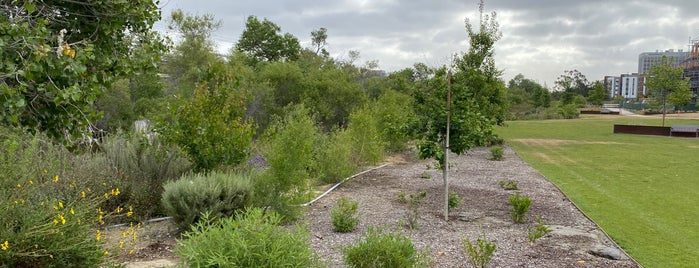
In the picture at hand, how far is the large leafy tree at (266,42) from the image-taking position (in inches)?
1623

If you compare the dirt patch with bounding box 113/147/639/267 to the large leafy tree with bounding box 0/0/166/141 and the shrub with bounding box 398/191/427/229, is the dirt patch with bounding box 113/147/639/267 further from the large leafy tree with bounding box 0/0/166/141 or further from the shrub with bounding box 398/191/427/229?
the large leafy tree with bounding box 0/0/166/141

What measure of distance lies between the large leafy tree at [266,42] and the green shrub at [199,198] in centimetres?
3569

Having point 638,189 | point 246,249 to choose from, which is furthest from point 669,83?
point 246,249

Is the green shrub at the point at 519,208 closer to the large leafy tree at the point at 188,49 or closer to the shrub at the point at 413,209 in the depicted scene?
the shrub at the point at 413,209

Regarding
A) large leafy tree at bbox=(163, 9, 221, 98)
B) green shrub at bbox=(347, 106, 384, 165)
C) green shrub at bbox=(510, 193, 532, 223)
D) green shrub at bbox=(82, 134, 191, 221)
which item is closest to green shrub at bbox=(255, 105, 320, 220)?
green shrub at bbox=(82, 134, 191, 221)

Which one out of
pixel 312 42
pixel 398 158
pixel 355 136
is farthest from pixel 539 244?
pixel 312 42

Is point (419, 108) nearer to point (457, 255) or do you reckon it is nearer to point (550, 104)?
point (457, 255)

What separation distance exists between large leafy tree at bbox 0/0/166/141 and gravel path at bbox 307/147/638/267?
255cm

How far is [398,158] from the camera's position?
15.5 meters

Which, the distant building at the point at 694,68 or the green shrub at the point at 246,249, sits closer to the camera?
the green shrub at the point at 246,249

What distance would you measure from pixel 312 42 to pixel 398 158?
32781mm

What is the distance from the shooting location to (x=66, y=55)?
3164mm

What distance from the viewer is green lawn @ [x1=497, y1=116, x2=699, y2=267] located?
6152mm

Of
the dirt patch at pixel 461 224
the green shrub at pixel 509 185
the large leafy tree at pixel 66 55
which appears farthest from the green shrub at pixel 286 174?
the green shrub at pixel 509 185
